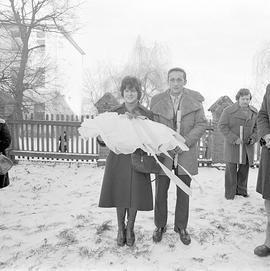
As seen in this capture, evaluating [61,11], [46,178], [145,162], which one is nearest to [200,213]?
[145,162]

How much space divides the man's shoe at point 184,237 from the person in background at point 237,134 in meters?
2.21

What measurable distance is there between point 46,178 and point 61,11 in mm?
8715

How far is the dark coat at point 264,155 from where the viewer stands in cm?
304

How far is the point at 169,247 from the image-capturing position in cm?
340

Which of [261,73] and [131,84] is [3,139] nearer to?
[131,84]

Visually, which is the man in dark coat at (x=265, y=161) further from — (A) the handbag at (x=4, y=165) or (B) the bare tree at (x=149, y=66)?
(B) the bare tree at (x=149, y=66)

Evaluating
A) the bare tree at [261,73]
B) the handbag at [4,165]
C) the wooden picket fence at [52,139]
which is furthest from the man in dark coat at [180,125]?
the bare tree at [261,73]

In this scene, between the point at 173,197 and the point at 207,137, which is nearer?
the point at 173,197

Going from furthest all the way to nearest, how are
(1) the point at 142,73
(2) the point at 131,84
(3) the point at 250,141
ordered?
1. (1) the point at 142,73
2. (3) the point at 250,141
3. (2) the point at 131,84

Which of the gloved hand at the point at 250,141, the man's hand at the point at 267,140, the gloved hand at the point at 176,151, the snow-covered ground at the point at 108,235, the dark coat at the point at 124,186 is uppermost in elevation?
the man's hand at the point at 267,140

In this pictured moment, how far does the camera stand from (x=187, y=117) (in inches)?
136

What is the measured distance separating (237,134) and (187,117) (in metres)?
2.35

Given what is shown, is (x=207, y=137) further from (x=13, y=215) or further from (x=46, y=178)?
(x=13, y=215)

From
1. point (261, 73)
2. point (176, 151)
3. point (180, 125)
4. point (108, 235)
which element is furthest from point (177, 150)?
point (261, 73)
